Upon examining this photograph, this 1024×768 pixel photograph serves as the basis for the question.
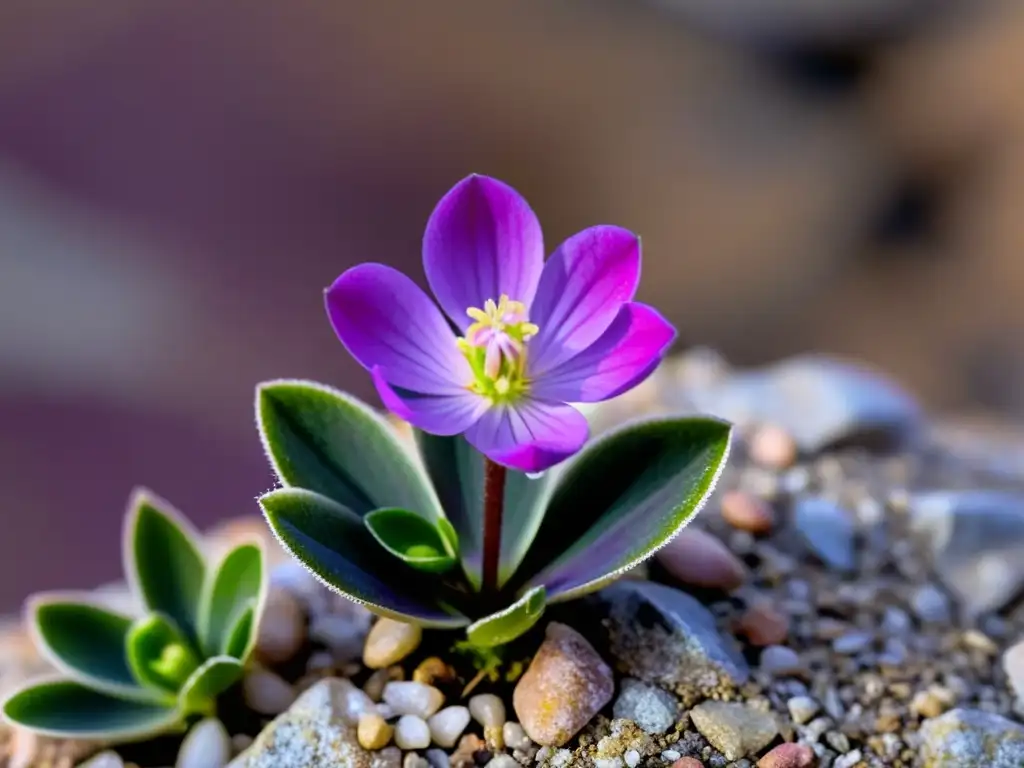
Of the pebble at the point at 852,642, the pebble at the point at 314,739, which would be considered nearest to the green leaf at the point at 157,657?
the pebble at the point at 314,739

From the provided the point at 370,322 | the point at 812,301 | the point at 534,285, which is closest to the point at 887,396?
the point at 534,285

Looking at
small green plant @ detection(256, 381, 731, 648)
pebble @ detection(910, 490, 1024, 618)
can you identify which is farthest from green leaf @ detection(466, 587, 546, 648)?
pebble @ detection(910, 490, 1024, 618)

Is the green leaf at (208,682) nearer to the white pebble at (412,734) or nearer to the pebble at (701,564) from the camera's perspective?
the white pebble at (412,734)

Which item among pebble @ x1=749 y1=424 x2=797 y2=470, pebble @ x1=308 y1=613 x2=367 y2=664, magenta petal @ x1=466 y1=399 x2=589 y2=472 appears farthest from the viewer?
pebble @ x1=749 y1=424 x2=797 y2=470

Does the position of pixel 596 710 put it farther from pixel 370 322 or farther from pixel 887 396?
pixel 887 396

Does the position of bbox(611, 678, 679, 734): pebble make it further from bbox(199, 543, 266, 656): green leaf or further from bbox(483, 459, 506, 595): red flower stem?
bbox(199, 543, 266, 656): green leaf

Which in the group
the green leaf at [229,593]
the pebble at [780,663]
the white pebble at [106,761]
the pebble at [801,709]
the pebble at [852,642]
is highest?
the green leaf at [229,593]

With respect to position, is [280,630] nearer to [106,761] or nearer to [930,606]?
[106,761]

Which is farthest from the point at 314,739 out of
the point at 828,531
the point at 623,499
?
the point at 828,531
